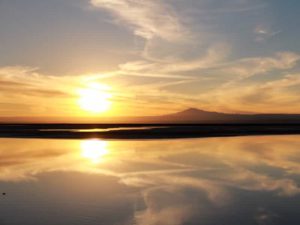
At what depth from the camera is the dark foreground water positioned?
40.8 feet

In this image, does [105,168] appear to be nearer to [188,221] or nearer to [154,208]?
[154,208]

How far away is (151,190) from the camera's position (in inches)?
658

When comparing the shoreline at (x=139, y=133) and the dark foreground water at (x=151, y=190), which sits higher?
the shoreline at (x=139, y=133)

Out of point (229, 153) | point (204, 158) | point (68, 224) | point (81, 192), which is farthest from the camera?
point (229, 153)

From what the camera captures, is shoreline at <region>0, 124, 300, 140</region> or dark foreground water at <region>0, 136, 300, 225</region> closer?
dark foreground water at <region>0, 136, 300, 225</region>

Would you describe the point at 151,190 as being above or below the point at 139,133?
below

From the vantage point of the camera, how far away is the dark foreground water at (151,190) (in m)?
12.4

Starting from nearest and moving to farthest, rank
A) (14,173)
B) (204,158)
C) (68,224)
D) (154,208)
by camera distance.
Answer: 1. (68,224)
2. (154,208)
3. (14,173)
4. (204,158)

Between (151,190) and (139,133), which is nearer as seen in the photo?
(151,190)

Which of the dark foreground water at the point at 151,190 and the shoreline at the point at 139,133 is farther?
the shoreline at the point at 139,133

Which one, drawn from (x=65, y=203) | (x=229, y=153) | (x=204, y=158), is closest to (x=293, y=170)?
(x=204, y=158)

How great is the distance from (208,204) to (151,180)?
16.7 ft

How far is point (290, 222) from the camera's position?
1173 cm

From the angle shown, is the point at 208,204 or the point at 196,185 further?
the point at 196,185
